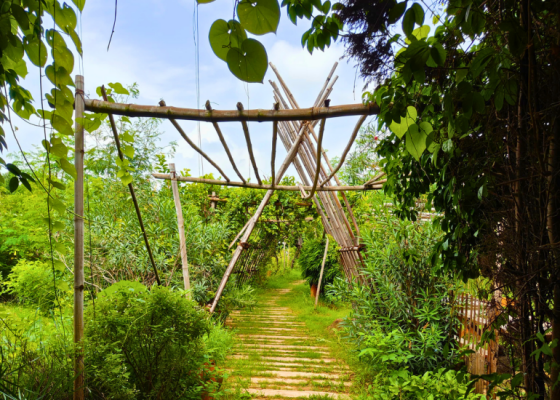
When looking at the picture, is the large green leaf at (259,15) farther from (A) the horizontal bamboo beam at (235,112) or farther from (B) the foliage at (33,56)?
(A) the horizontal bamboo beam at (235,112)

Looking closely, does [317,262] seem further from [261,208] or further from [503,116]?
[503,116]

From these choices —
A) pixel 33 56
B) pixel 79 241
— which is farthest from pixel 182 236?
pixel 33 56

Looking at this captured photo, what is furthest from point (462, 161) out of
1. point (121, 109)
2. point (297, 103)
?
point (297, 103)

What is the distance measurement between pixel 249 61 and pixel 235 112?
1.22 meters

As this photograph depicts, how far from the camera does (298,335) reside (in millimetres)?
4809

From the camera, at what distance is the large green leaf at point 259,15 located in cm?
40

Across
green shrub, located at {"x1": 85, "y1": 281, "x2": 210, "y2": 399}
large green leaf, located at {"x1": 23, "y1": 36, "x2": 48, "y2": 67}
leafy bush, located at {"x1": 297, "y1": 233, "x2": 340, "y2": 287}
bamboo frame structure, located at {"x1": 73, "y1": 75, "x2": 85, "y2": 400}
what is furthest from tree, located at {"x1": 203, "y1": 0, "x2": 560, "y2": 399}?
leafy bush, located at {"x1": 297, "y1": 233, "x2": 340, "y2": 287}

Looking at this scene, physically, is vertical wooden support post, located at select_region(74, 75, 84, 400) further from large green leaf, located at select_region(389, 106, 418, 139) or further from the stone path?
the stone path

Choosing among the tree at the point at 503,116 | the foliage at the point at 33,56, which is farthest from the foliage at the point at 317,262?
the foliage at the point at 33,56

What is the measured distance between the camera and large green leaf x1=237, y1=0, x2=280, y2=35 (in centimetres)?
40

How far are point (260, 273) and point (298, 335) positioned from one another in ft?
15.4

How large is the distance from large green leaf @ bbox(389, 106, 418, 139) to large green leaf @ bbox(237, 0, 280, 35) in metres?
0.41

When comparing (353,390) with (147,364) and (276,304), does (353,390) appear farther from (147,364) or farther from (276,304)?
(276,304)

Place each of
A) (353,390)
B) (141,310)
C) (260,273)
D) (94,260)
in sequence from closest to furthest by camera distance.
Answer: (141,310)
(353,390)
(94,260)
(260,273)
